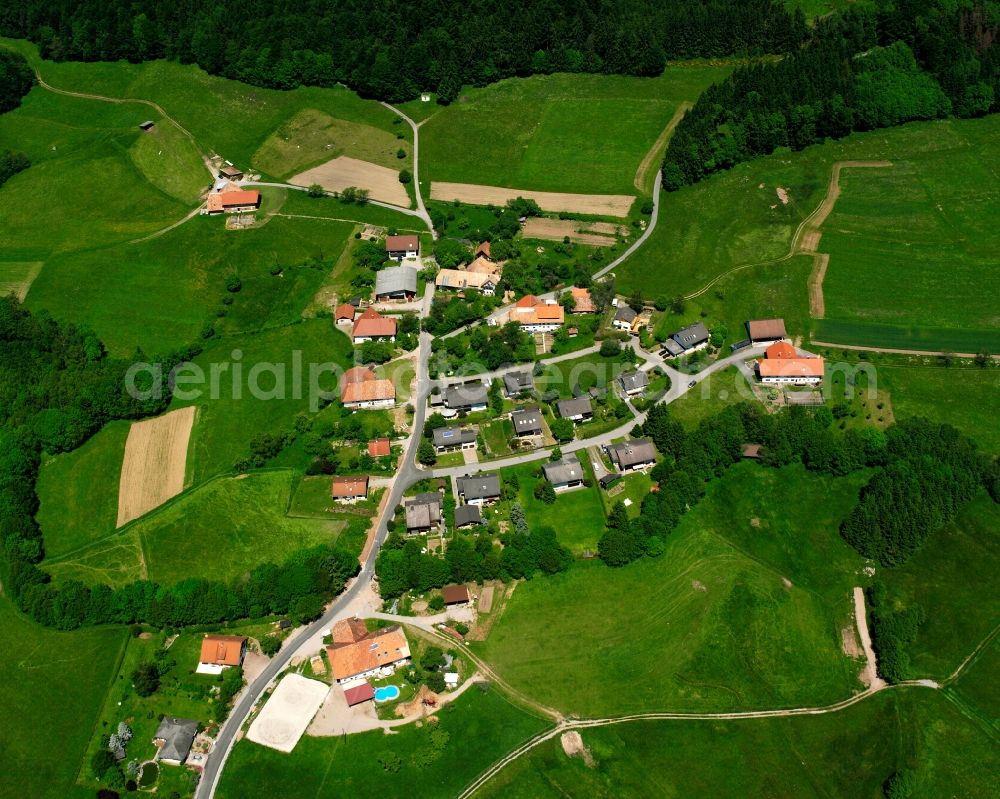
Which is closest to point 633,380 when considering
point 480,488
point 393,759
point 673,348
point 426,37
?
point 673,348

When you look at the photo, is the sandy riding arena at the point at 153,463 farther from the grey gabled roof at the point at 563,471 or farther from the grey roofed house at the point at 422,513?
the grey gabled roof at the point at 563,471

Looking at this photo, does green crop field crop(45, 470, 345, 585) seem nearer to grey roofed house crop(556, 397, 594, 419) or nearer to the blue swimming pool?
the blue swimming pool

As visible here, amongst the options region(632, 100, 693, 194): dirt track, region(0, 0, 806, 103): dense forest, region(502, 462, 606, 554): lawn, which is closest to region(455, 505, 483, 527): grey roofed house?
region(502, 462, 606, 554): lawn

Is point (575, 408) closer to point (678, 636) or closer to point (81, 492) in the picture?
point (678, 636)

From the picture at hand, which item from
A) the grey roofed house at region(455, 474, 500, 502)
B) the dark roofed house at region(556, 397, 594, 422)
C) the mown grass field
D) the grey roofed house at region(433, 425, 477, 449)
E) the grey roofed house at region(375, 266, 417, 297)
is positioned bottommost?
the mown grass field

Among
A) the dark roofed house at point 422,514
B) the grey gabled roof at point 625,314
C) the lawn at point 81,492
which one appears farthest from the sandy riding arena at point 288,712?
the grey gabled roof at point 625,314

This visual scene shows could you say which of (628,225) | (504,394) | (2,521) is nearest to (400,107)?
(628,225)
